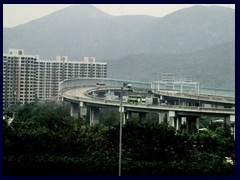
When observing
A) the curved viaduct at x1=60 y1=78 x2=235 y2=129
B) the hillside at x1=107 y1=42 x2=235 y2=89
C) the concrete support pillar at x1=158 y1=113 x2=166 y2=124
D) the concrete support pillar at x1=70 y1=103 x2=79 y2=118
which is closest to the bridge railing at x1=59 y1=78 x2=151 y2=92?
the curved viaduct at x1=60 y1=78 x2=235 y2=129

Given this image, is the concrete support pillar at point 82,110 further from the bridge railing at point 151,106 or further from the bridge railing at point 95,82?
the bridge railing at point 95,82

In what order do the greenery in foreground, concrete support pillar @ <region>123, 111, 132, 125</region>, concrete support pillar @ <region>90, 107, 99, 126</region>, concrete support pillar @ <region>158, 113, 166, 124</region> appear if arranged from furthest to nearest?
concrete support pillar @ <region>90, 107, 99, 126</region> < concrete support pillar @ <region>158, 113, 166, 124</region> < concrete support pillar @ <region>123, 111, 132, 125</region> < the greenery in foreground

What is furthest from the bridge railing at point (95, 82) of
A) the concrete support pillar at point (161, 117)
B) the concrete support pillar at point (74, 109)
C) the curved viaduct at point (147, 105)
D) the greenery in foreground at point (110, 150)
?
the greenery in foreground at point (110, 150)

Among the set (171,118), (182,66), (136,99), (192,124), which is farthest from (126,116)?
(182,66)

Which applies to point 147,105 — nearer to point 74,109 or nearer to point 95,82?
point 95,82

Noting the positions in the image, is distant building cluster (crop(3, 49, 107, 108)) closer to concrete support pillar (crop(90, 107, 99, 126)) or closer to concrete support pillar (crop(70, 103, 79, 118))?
concrete support pillar (crop(70, 103, 79, 118))

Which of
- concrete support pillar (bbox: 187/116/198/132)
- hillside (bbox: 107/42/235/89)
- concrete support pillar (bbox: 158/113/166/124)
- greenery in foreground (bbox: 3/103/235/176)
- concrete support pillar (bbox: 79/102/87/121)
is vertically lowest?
greenery in foreground (bbox: 3/103/235/176)

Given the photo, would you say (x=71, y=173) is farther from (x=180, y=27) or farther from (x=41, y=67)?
(x=180, y=27)
